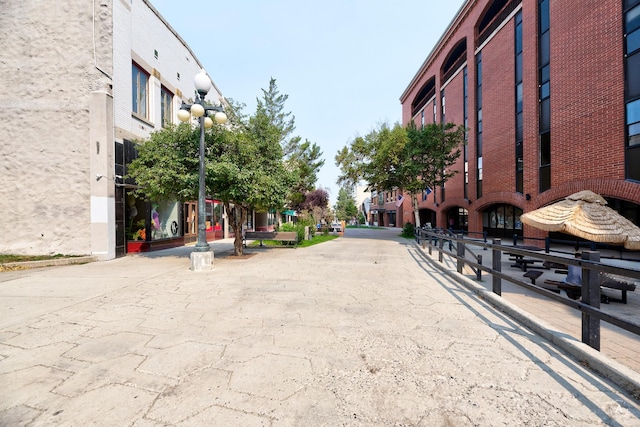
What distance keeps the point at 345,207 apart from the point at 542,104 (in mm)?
55862

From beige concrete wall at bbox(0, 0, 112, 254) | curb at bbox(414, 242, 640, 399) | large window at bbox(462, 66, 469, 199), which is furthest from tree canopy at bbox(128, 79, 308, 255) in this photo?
large window at bbox(462, 66, 469, 199)

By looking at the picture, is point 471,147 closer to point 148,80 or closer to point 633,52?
point 633,52

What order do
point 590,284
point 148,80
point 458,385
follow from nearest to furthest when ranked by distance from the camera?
point 458,385 < point 590,284 < point 148,80

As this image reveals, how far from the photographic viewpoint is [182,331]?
354 cm

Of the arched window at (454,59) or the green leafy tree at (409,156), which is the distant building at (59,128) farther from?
the arched window at (454,59)

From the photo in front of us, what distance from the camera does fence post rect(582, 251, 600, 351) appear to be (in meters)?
2.86

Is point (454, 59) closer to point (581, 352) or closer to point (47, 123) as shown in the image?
point (581, 352)

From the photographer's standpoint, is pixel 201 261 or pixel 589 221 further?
pixel 201 261

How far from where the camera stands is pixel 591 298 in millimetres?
2893

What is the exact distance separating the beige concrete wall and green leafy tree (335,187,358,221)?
5703 cm

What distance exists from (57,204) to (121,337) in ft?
33.2

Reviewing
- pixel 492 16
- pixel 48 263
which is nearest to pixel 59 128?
pixel 48 263

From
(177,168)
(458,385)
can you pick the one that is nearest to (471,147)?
(177,168)

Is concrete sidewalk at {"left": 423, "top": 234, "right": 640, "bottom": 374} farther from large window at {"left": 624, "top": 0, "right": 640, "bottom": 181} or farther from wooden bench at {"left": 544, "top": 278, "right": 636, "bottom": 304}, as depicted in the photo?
large window at {"left": 624, "top": 0, "right": 640, "bottom": 181}
